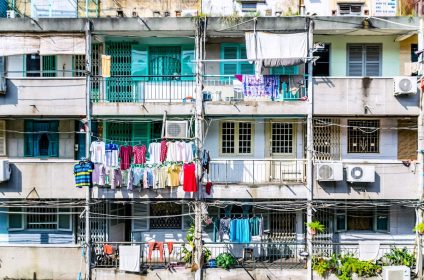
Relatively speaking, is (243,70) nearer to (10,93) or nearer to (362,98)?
(362,98)

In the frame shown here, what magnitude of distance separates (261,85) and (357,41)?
182 inches

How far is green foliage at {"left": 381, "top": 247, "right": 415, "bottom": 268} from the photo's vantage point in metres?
17.9

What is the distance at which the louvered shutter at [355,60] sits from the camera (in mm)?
19828

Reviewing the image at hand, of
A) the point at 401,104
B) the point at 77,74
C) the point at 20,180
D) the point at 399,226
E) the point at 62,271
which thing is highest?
the point at 77,74

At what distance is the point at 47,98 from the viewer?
18.1 m

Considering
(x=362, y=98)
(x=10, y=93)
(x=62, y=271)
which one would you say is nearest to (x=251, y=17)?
(x=362, y=98)

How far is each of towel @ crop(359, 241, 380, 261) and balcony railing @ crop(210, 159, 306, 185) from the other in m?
3.06

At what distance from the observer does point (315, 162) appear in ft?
59.7

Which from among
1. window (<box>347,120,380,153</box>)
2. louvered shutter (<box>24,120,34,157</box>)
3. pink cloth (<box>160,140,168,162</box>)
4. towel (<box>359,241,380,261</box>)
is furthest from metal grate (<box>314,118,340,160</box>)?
louvered shutter (<box>24,120,34,157</box>)

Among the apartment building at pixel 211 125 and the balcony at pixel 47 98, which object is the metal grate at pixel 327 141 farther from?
the balcony at pixel 47 98

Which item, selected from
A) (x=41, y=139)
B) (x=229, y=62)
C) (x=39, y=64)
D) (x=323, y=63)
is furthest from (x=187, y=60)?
(x=41, y=139)

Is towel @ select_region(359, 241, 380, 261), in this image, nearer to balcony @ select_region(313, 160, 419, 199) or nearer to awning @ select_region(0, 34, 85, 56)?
balcony @ select_region(313, 160, 419, 199)

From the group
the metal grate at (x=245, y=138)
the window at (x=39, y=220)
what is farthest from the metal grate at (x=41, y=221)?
the metal grate at (x=245, y=138)

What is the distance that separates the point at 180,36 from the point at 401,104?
27.7 feet
